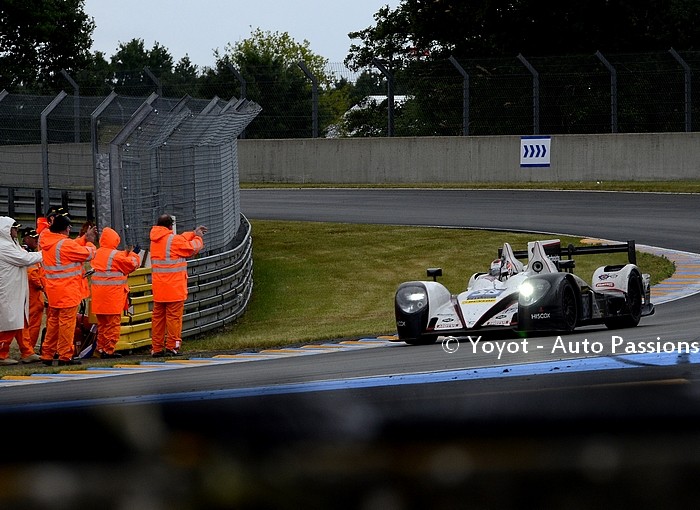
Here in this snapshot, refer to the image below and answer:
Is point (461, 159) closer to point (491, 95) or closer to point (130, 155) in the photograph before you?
point (491, 95)

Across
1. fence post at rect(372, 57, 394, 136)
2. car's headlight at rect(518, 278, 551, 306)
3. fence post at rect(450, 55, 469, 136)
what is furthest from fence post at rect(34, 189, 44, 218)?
fence post at rect(372, 57, 394, 136)

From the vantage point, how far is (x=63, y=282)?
11602mm

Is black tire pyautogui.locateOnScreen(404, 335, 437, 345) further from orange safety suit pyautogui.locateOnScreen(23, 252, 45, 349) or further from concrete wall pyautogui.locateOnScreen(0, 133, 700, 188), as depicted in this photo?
concrete wall pyautogui.locateOnScreen(0, 133, 700, 188)

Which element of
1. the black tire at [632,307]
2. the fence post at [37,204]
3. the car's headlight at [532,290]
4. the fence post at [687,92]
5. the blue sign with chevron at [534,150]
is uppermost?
the fence post at [687,92]

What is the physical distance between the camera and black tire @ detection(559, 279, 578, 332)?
29.8ft

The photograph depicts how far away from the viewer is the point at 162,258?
39.3 ft

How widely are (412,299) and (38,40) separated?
147ft

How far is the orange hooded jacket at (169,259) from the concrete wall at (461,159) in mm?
20560

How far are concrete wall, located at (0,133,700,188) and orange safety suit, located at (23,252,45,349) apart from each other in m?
20.5

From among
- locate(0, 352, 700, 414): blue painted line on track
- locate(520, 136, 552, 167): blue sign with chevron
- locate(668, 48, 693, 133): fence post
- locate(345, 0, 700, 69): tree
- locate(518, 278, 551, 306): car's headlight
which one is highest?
locate(345, 0, 700, 69): tree

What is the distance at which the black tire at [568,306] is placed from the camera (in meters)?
9.08

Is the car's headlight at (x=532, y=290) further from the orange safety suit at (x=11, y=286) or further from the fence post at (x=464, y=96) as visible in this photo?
the fence post at (x=464, y=96)

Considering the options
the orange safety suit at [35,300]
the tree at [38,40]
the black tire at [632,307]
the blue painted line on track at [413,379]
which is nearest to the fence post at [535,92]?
the orange safety suit at [35,300]

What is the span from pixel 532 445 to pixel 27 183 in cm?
1545
